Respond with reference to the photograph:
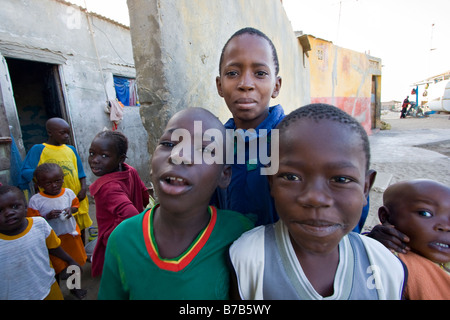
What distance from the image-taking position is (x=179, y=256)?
0.83 meters

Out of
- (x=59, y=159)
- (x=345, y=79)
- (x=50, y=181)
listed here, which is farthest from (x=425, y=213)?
(x=345, y=79)

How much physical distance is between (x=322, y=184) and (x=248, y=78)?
0.66m

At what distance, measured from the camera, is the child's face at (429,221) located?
3.08 feet

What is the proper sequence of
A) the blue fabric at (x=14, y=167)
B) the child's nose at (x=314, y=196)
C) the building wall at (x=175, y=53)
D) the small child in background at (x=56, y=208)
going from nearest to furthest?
1. the child's nose at (x=314, y=196)
2. the building wall at (x=175, y=53)
3. the small child in background at (x=56, y=208)
4. the blue fabric at (x=14, y=167)

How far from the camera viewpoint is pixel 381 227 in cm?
99

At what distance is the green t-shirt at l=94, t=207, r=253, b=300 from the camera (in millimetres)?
792

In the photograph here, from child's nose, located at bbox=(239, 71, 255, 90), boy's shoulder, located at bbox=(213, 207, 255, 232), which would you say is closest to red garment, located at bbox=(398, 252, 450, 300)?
boy's shoulder, located at bbox=(213, 207, 255, 232)

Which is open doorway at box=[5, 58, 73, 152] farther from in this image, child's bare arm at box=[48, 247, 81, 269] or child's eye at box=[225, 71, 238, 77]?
child's eye at box=[225, 71, 238, 77]

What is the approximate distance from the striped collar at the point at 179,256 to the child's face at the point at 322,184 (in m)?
0.29

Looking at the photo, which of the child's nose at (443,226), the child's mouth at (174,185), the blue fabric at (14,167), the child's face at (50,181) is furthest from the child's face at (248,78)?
the blue fabric at (14,167)

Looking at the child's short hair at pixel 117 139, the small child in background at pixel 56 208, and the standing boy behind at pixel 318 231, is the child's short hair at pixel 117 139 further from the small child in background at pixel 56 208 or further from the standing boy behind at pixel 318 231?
the standing boy behind at pixel 318 231

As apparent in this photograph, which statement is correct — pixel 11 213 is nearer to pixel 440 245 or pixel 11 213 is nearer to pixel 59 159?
pixel 59 159
